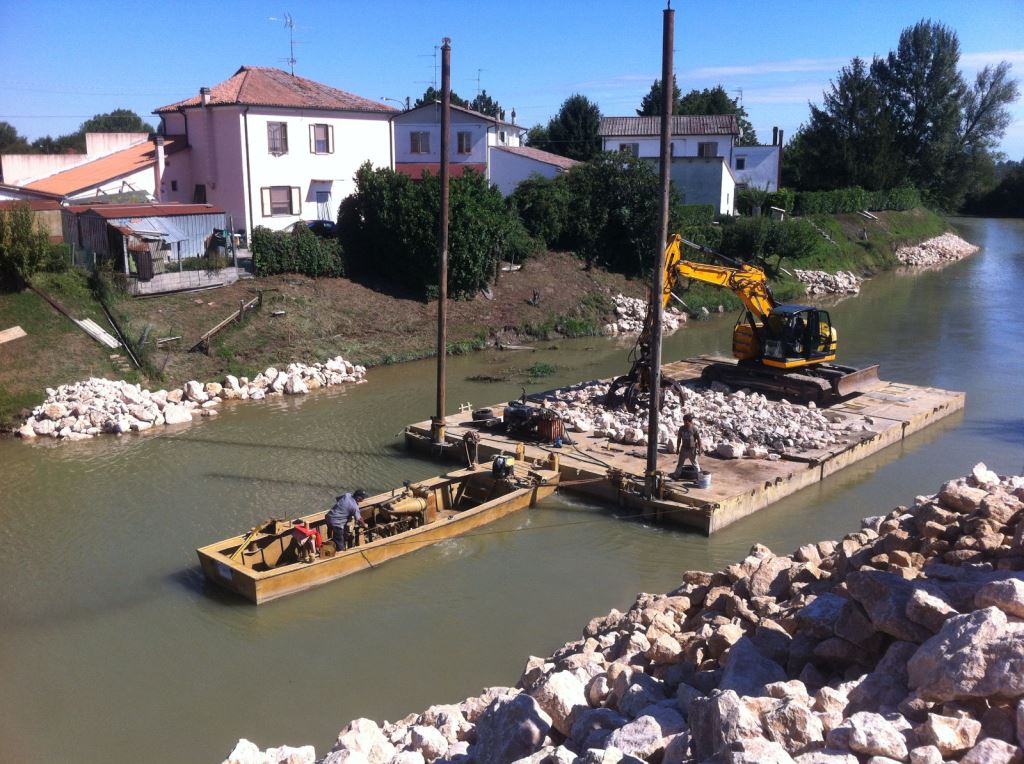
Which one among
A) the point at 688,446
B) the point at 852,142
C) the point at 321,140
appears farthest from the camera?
the point at 852,142

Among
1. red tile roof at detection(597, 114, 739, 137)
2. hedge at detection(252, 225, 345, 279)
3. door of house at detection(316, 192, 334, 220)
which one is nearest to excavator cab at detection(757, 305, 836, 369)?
hedge at detection(252, 225, 345, 279)

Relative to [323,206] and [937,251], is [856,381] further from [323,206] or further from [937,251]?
[937,251]

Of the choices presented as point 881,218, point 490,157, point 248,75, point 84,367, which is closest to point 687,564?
point 84,367

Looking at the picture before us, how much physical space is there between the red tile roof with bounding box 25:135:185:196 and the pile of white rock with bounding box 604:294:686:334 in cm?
1607

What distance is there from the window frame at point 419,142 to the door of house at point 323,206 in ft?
38.4

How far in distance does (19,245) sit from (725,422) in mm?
17085

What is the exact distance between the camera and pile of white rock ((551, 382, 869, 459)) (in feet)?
53.9

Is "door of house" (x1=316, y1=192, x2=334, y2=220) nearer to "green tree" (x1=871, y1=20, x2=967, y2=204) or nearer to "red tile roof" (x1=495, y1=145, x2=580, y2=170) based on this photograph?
"red tile roof" (x1=495, y1=145, x2=580, y2=170)

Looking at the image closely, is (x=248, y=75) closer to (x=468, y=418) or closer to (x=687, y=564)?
(x=468, y=418)

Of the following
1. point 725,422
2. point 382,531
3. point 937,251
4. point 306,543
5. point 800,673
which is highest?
point 937,251

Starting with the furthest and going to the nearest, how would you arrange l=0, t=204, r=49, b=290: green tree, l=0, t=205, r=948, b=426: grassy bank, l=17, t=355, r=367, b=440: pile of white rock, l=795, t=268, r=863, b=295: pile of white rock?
l=795, t=268, r=863, b=295: pile of white rock
l=0, t=204, r=49, b=290: green tree
l=0, t=205, r=948, b=426: grassy bank
l=17, t=355, r=367, b=440: pile of white rock

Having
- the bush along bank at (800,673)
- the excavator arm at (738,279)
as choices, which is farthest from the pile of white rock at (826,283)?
the bush along bank at (800,673)

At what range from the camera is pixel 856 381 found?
2014 centimetres

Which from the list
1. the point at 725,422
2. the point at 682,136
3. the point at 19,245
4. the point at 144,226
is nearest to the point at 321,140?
the point at 144,226
